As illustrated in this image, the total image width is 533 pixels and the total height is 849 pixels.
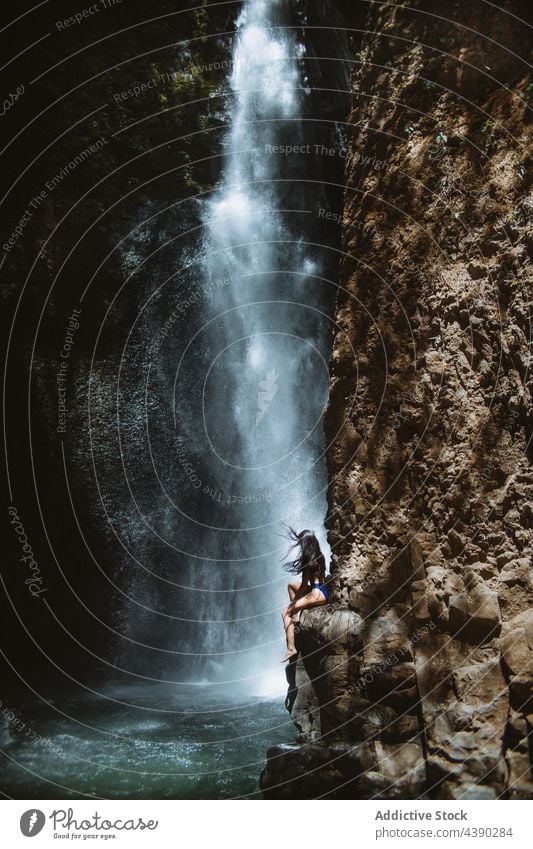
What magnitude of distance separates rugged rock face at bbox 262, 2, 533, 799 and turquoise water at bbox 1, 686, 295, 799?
226 centimetres

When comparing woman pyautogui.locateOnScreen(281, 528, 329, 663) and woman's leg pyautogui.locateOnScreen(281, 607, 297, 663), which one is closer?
woman's leg pyautogui.locateOnScreen(281, 607, 297, 663)

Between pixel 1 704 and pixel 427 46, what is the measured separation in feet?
37.9

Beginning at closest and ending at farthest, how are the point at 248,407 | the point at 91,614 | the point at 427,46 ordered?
the point at 427,46, the point at 91,614, the point at 248,407

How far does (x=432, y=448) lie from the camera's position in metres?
4.89

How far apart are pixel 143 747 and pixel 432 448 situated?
6.21 m

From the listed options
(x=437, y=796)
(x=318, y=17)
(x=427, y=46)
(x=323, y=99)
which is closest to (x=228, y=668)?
(x=437, y=796)

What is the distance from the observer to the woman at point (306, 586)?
6215 millimetres

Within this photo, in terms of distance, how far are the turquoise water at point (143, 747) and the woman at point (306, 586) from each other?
5.97ft

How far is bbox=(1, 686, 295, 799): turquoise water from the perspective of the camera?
6500 mm

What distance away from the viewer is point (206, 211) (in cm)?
1423

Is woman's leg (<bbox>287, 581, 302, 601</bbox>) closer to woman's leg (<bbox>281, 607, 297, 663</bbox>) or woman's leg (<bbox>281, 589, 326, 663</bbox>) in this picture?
woman's leg (<bbox>281, 589, 326, 663</bbox>)

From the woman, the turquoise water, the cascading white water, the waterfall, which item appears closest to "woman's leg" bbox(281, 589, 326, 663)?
the woman

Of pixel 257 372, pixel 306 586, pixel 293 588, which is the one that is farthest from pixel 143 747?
pixel 257 372

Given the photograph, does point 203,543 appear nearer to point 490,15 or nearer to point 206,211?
point 206,211
